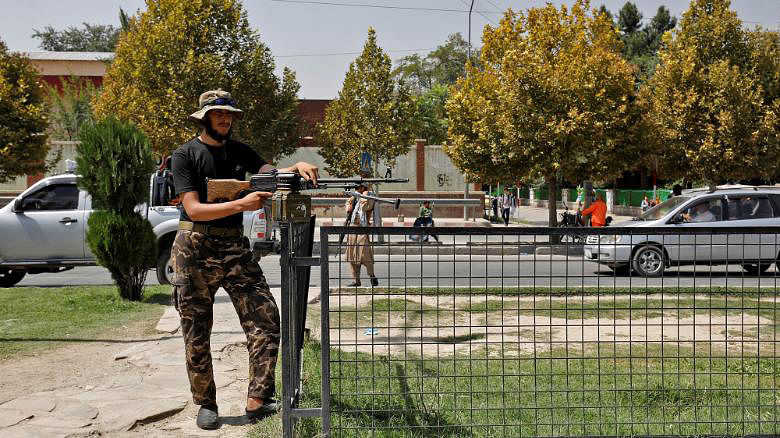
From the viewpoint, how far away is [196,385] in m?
4.85

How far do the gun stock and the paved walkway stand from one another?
55.3 inches

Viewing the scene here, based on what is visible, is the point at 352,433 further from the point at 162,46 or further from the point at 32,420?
the point at 162,46

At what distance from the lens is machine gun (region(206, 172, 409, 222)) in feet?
13.2

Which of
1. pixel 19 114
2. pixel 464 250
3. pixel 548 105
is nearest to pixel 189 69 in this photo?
pixel 19 114

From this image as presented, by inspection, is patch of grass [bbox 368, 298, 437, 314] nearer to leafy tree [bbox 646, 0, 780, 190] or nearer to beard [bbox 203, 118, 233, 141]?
beard [bbox 203, 118, 233, 141]

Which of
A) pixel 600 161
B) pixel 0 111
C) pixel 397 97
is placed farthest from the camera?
pixel 397 97

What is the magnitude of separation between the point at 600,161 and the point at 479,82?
4388mm

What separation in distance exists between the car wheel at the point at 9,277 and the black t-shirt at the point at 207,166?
34.8 ft

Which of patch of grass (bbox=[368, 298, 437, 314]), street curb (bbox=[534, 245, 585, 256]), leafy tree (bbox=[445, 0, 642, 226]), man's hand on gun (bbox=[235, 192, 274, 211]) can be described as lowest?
patch of grass (bbox=[368, 298, 437, 314])

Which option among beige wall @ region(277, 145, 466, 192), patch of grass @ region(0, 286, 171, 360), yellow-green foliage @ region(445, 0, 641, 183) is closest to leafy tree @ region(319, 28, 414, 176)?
yellow-green foliage @ region(445, 0, 641, 183)

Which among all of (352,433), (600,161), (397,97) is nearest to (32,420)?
(352,433)

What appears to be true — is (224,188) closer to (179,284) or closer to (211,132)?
(211,132)

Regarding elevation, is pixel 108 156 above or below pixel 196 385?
above

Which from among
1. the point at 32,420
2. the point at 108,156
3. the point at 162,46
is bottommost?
the point at 32,420
